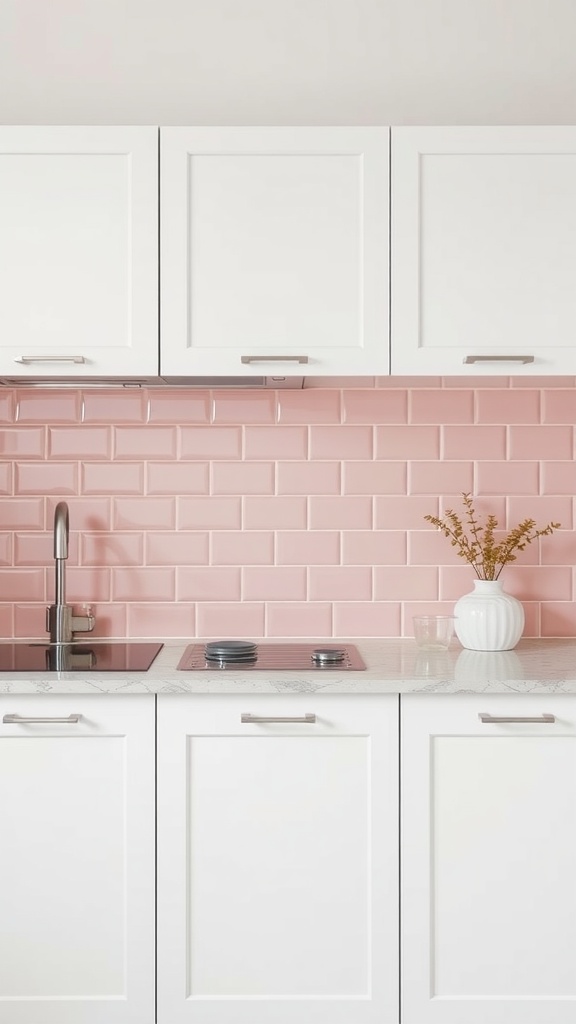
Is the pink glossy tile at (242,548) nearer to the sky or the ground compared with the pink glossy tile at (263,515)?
nearer to the ground

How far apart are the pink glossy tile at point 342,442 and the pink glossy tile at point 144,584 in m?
0.55

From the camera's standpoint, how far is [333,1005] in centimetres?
210

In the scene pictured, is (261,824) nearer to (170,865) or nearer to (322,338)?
(170,865)

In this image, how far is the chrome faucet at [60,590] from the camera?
8.38 ft

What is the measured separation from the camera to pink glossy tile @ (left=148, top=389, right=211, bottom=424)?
2.68m

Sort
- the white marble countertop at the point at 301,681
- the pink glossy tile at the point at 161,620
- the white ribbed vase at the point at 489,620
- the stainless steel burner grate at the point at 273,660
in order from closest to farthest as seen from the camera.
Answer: the white marble countertop at the point at 301,681
the stainless steel burner grate at the point at 273,660
the white ribbed vase at the point at 489,620
the pink glossy tile at the point at 161,620

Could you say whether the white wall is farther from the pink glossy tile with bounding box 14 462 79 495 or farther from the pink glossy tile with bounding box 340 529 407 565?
the pink glossy tile with bounding box 340 529 407 565

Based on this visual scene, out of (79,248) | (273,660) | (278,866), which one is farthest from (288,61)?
(278,866)

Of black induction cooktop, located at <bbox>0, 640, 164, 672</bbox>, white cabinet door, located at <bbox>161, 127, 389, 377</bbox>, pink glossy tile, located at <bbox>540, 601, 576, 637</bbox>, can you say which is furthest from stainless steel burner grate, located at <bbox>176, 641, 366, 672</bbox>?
white cabinet door, located at <bbox>161, 127, 389, 377</bbox>

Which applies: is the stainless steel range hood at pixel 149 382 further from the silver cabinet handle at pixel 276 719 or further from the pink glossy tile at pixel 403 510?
the silver cabinet handle at pixel 276 719

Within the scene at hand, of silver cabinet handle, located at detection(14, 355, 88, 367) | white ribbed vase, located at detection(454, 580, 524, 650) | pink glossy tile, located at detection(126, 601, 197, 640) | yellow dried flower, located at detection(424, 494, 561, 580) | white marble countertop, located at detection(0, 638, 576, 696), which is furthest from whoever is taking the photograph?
pink glossy tile, located at detection(126, 601, 197, 640)

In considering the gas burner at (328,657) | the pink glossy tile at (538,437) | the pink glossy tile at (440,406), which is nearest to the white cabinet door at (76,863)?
the gas burner at (328,657)

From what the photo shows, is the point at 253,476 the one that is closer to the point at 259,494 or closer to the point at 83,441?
the point at 259,494

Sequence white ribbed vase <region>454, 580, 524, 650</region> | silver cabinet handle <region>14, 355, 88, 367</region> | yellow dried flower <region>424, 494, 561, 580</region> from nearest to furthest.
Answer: silver cabinet handle <region>14, 355, 88, 367</region> < white ribbed vase <region>454, 580, 524, 650</region> < yellow dried flower <region>424, 494, 561, 580</region>
